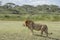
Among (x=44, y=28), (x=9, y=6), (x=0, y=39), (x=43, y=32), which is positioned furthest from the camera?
(x=9, y=6)

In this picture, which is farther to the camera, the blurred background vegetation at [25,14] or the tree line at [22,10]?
the tree line at [22,10]

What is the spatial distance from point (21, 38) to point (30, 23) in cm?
203

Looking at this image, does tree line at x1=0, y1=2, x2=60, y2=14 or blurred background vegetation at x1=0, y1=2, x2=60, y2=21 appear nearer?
blurred background vegetation at x1=0, y1=2, x2=60, y2=21

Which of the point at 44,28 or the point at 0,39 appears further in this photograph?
the point at 44,28

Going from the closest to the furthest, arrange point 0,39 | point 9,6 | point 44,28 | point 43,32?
point 0,39, point 44,28, point 43,32, point 9,6

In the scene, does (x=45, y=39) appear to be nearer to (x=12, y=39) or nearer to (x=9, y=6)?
(x=12, y=39)

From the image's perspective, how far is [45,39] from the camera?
1316 centimetres

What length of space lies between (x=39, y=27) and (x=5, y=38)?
255cm

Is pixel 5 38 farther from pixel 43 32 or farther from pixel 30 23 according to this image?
pixel 43 32

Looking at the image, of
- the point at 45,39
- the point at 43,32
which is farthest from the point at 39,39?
the point at 43,32

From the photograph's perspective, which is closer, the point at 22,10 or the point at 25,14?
the point at 25,14

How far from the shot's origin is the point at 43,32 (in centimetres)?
1572

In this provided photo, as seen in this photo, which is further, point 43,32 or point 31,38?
point 43,32

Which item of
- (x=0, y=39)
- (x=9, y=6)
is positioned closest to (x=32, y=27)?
(x=0, y=39)
